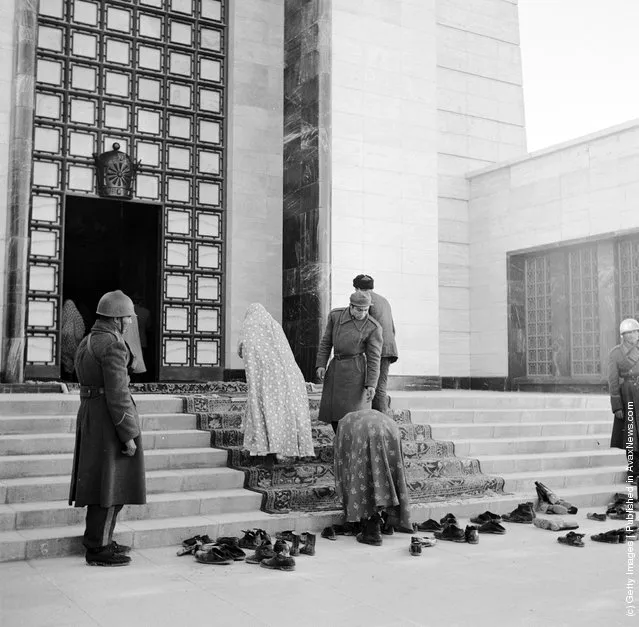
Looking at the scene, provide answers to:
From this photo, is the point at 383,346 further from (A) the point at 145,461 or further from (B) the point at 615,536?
(B) the point at 615,536

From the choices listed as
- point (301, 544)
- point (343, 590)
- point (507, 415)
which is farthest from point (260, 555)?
point (507, 415)

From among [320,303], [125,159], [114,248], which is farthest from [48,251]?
[114,248]

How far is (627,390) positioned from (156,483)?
4.55m

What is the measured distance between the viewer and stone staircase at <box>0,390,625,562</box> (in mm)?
5859

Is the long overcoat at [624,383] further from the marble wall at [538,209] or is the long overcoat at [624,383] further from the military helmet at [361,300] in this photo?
the marble wall at [538,209]

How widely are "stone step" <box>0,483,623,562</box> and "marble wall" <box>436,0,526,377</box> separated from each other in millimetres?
6923

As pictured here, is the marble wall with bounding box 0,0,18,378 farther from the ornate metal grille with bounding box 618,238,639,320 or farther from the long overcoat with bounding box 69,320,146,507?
the ornate metal grille with bounding box 618,238,639,320

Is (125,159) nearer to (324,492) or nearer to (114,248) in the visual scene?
(114,248)

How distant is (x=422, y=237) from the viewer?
41.0ft

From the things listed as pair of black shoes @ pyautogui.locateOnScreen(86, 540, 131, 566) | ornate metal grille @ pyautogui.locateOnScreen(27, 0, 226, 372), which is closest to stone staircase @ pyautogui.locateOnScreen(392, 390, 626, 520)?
pair of black shoes @ pyautogui.locateOnScreen(86, 540, 131, 566)

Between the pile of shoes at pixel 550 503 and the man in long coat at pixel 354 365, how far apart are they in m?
1.87

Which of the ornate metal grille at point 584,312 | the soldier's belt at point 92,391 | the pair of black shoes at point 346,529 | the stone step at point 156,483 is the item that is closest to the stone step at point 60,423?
the stone step at point 156,483

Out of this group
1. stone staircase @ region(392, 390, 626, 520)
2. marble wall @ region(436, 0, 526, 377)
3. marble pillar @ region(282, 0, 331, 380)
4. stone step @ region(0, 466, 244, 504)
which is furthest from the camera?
marble wall @ region(436, 0, 526, 377)

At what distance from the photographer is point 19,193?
9.97m
